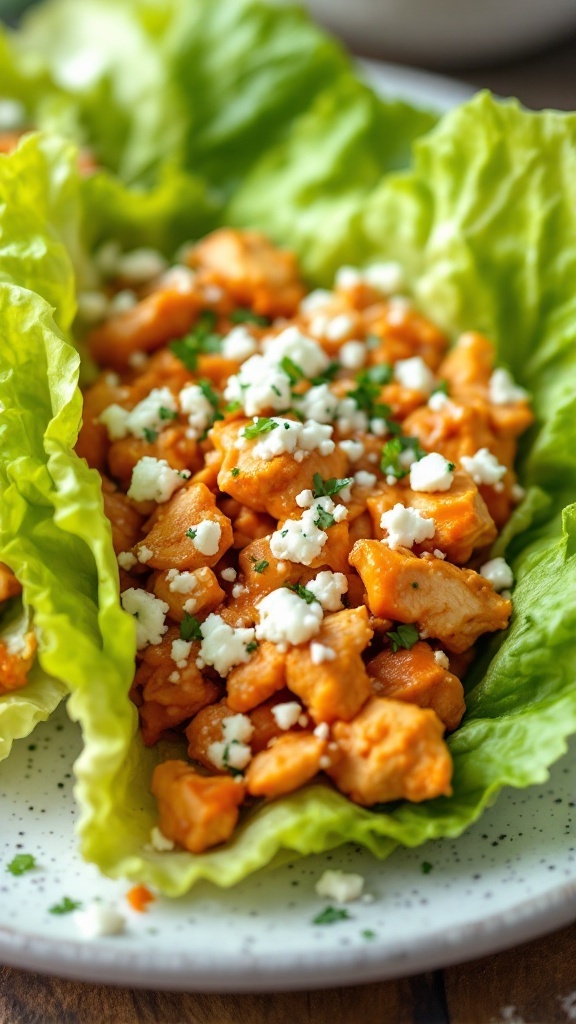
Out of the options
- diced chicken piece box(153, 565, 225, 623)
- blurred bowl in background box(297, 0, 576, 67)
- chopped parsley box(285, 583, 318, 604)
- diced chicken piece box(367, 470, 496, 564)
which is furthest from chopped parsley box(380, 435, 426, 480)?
blurred bowl in background box(297, 0, 576, 67)

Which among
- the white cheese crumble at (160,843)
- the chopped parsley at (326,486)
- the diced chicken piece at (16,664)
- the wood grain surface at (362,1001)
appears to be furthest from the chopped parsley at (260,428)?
the wood grain surface at (362,1001)

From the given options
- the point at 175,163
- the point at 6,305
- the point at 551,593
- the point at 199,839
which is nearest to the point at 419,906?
the point at 199,839

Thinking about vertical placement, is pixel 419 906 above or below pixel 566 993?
above

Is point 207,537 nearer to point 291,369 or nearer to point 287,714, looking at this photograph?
point 287,714

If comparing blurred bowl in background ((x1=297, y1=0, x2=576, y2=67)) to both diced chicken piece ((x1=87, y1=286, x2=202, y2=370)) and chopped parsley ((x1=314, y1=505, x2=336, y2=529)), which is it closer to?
diced chicken piece ((x1=87, y1=286, x2=202, y2=370))

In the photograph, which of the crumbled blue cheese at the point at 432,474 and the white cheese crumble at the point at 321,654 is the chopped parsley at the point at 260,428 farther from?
the white cheese crumble at the point at 321,654

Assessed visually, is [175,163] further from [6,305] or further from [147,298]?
[6,305]

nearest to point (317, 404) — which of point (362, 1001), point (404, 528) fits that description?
point (404, 528)
